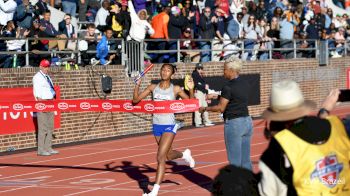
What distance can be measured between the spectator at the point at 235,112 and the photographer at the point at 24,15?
11.6 m

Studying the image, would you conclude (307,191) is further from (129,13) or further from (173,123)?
(129,13)

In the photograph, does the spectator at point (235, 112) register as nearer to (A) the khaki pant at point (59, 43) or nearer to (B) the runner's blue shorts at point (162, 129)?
(B) the runner's blue shorts at point (162, 129)

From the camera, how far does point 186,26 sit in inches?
1147

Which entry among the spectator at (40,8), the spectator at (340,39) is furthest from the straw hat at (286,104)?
the spectator at (340,39)

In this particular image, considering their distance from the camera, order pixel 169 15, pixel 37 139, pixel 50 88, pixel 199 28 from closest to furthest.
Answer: pixel 50 88, pixel 37 139, pixel 169 15, pixel 199 28

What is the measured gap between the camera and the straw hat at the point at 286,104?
5.60 m

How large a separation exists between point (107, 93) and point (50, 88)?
4.86 meters

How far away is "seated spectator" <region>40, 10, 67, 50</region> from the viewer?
78.7 feet

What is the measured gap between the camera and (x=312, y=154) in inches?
217

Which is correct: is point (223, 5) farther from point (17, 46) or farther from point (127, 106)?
point (127, 106)

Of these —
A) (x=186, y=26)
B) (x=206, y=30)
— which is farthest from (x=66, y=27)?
(x=206, y=30)

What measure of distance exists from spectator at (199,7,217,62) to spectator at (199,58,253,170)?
1690cm

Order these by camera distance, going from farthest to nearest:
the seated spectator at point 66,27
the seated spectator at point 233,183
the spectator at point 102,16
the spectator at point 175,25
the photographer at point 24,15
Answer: the spectator at point 175,25
the spectator at point 102,16
the seated spectator at point 66,27
the photographer at point 24,15
the seated spectator at point 233,183

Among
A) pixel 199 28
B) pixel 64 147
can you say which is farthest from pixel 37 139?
pixel 199 28
